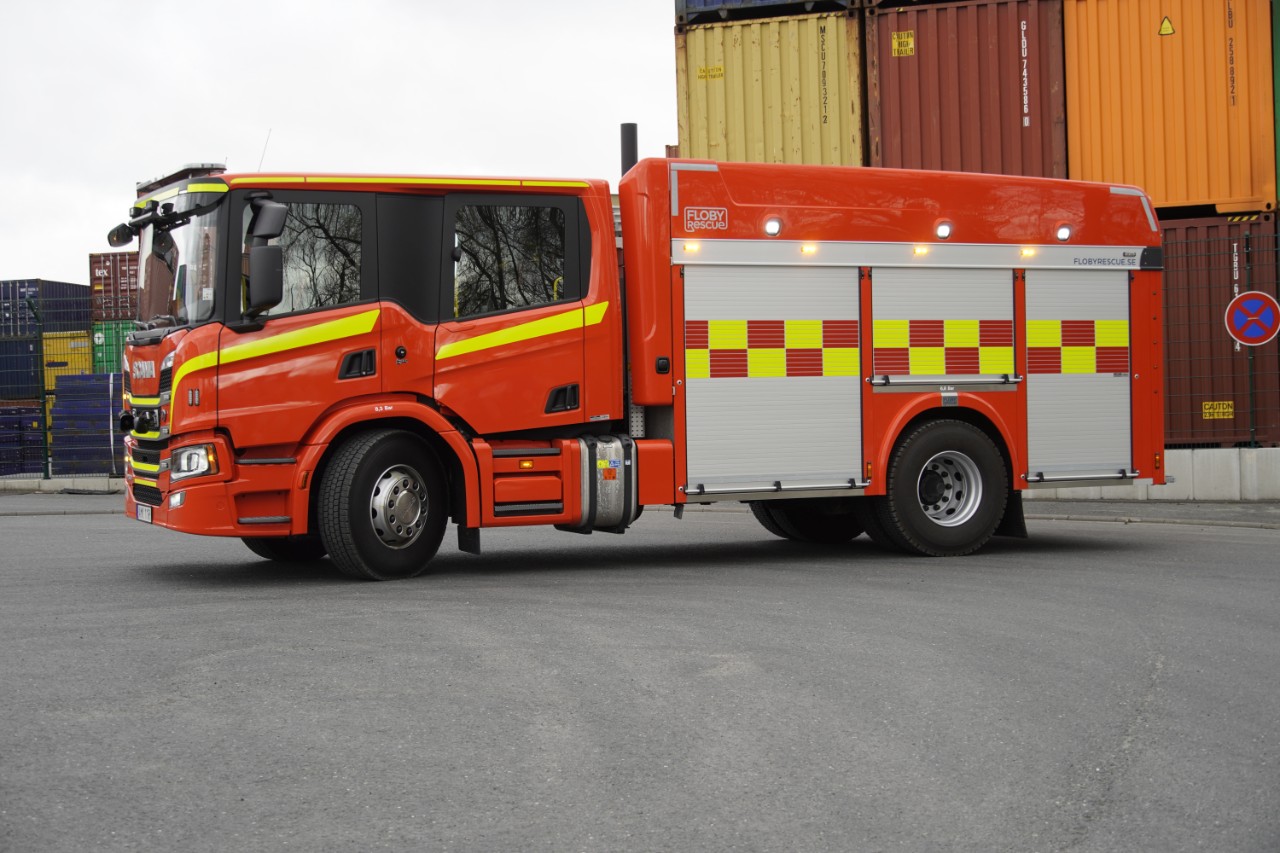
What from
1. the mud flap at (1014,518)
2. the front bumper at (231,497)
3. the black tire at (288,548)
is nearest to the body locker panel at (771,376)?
the mud flap at (1014,518)

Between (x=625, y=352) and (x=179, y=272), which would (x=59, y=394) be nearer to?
(x=179, y=272)

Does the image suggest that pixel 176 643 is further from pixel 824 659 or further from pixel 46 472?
pixel 46 472

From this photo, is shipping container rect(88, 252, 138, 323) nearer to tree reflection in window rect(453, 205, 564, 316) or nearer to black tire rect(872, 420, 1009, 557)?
tree reflection in window rect(453, 205, 564, 316)

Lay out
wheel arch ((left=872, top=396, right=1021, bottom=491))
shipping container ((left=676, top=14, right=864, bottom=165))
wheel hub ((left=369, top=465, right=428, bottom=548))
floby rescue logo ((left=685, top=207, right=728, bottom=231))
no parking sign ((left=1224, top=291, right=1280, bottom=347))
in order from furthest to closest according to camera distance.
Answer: shipping container ((left=676, top=14, right=864, bottom=165)) < no parking sign ((left=1224, top=291, right=1280, bottom=347)) < wheel arch ((left=872, top=396, right=1021, bottom=491)) < floby rescue logo ((left=685, top=207, right=728, bottom=231)) < wheel hub ((left=369, top=465, right=428, bottom=548))

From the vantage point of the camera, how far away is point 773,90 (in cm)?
1802

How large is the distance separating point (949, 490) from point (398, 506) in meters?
4.21

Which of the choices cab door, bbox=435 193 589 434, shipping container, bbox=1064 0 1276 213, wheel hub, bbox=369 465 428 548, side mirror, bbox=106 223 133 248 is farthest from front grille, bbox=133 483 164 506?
shipping container, bbox=1064 0 1276 213

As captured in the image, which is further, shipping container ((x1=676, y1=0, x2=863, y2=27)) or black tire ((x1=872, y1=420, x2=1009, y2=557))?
shipping container ((x1=676, y1=0, x2=863, y2=27))

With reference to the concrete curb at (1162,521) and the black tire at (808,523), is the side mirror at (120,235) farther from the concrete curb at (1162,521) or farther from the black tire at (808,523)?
the concrete curb at (1162,521)

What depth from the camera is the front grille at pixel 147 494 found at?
30.4 ft

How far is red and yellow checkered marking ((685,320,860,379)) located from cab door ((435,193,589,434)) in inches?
34.9

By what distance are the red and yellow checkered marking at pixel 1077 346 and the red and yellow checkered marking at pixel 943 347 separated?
241 millimetres

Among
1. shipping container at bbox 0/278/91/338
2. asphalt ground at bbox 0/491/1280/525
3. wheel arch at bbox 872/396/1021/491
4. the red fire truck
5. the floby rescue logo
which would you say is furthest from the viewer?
shipping container at bbox 0/278/91/338

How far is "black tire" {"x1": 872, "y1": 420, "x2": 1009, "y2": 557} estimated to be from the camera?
10.7m
